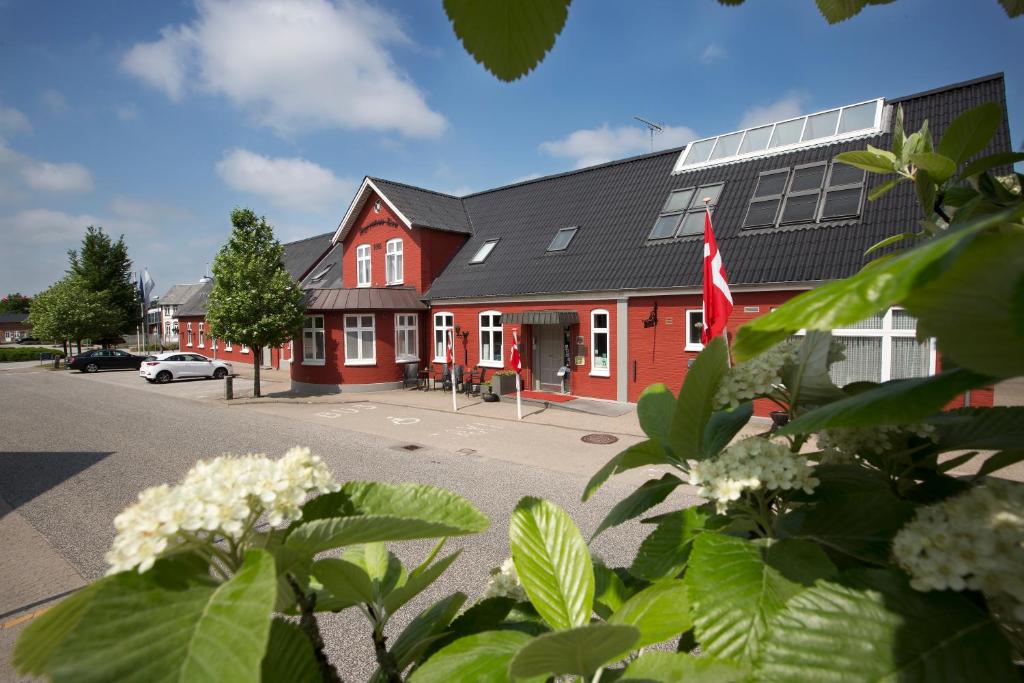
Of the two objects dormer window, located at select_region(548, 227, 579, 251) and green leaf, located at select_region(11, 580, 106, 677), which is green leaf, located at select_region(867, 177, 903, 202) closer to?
green leaf, located at select_region(11, 580, 106, 677)

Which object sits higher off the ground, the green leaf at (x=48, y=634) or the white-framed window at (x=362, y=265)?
the white-framed window at (x=362, y=265)

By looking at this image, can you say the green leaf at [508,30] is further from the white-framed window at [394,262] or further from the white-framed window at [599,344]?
the white-framed window at [394,262]

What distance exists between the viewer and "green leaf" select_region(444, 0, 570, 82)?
0.76 metres

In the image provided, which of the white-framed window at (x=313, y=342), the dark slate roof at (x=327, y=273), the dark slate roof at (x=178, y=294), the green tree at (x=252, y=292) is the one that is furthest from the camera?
the dark slate roof at (x=178, y=294)

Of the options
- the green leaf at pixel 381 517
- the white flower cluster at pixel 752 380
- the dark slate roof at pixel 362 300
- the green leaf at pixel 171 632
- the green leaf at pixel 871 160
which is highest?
the dark slate roof at pixel 362 300

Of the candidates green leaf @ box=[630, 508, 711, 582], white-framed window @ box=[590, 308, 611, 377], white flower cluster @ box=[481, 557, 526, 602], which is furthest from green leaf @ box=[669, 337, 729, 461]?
white-framed window @ box=[590, 308, 611, 377]

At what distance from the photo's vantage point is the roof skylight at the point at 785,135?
1367 centimetres

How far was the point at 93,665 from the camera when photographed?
21.5 inches

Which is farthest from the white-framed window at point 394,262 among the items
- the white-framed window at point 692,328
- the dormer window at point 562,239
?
the white-framed window at point 692,328

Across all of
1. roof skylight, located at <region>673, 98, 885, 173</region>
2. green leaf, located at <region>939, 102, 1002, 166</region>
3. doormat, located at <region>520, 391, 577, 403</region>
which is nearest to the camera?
green leaf, located at <region>939, 102, 1002, 166</region>

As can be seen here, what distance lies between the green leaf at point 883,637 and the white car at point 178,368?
26315 mm

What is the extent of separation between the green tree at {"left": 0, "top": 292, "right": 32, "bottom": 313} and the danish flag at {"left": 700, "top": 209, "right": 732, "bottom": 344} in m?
120

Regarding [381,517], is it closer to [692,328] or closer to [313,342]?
[692,328]

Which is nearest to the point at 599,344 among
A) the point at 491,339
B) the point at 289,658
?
the point at 491,339
